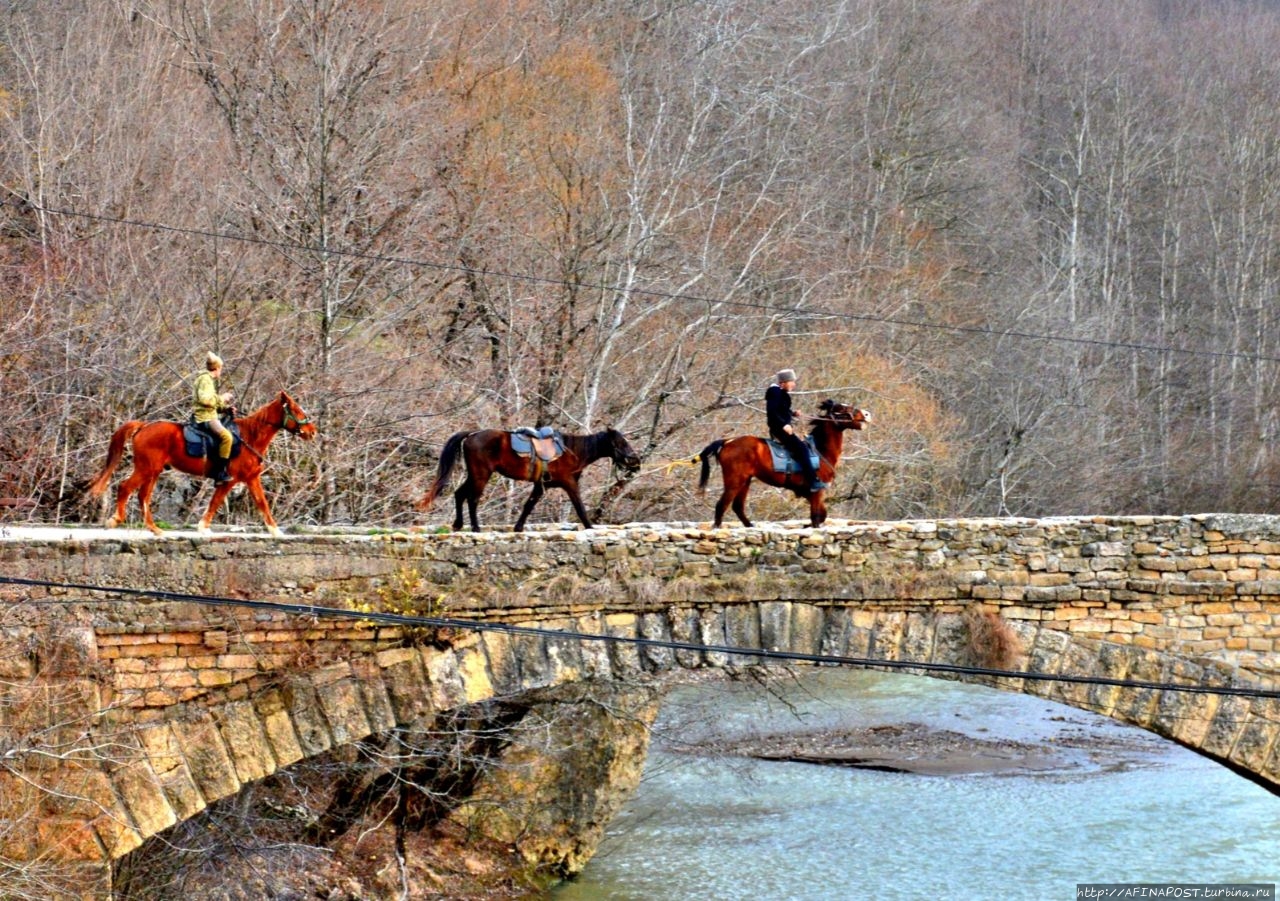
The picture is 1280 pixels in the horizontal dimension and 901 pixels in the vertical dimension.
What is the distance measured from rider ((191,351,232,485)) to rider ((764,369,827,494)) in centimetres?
405

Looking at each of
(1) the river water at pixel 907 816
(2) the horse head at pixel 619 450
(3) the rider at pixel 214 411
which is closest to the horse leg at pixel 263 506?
(3) the rider at pixel 214 411

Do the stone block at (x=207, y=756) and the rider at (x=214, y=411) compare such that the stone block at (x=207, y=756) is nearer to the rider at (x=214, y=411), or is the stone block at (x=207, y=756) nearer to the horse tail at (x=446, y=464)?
the rider at (x=214, y=411)

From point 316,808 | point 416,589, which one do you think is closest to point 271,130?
point 316,808

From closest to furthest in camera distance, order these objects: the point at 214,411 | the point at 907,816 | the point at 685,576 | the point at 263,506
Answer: the point at 214,411 → the point at 263,506 → the point at 685,576 → the point at 907,816

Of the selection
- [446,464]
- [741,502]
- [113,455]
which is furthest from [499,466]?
[113,455]

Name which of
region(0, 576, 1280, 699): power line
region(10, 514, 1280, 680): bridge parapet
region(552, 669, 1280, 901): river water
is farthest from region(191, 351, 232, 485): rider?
region(552, 669, 1280, 901): river water

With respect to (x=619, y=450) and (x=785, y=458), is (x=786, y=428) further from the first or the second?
(x=619, y=450)

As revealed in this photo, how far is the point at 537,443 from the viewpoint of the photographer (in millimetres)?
12352

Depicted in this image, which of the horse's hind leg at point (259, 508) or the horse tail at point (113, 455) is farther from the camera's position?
the horse's hind leg at point (259, 508)

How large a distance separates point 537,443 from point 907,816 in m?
8.12

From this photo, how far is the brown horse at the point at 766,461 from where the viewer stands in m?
12.8

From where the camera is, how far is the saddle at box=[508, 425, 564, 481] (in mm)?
12328

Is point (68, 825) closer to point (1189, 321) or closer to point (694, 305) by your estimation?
point (694, 305)

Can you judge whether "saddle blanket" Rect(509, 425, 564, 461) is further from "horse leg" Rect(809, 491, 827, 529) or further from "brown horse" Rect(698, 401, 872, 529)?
"horse leg" Rect(809, 491, 827, 529)
